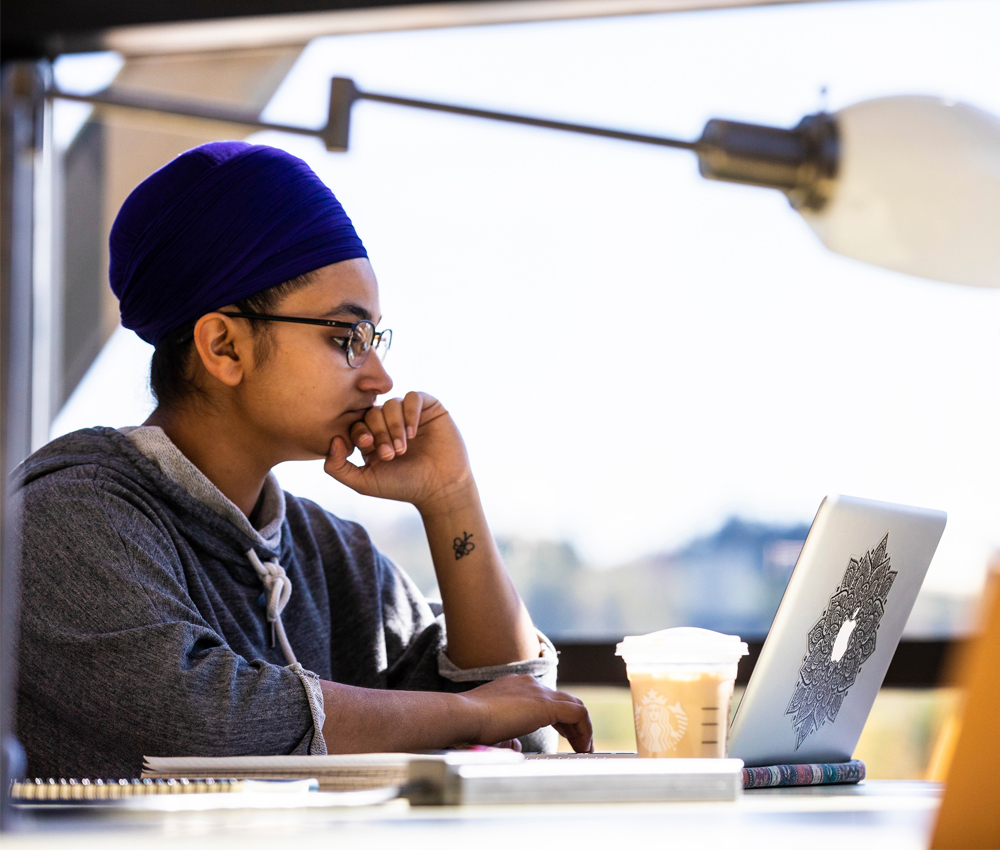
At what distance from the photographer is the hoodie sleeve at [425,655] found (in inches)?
56.7

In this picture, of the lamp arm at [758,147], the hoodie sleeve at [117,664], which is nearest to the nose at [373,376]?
the hoodie sleeve at [117,664]

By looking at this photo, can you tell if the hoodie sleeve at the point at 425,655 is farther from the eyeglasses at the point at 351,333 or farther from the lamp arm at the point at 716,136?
the lamp arm at the point at 716,136

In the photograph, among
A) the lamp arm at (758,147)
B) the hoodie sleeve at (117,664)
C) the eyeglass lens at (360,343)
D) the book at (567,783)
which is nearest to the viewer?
the book at (567,783)

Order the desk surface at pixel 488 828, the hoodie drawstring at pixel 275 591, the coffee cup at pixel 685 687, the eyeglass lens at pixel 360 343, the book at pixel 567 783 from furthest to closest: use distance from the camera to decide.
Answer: the eyeglass lens at pixel 360 343 < the hoodie drawstring at pixel 275 591 < the coffee cup at pixel 685 687 < the book at pixel 567 783 < the desk surface at pixel 488 828

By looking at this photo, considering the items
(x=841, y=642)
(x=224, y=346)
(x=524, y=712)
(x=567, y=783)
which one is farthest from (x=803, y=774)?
(x=224, y=346)

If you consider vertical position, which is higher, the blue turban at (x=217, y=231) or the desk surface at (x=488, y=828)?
the blue turban at (x=217, y=231)

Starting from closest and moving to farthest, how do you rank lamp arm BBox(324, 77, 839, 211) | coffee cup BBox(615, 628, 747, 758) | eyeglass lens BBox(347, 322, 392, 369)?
lamp arm BBox(324, 77, 839, 211) < coffee cup BBox(615, 628, 747, 758) < eyeglass lens BBox(347, 322, 392, 369)

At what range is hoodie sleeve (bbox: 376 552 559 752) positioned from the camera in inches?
56.7

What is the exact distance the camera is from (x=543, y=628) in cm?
247

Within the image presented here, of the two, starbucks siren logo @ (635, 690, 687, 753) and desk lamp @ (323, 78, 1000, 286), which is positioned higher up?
desk lamp @ (323, 78, 1000, 286)

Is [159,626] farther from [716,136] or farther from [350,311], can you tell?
[716,136]

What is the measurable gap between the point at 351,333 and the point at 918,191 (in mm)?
844

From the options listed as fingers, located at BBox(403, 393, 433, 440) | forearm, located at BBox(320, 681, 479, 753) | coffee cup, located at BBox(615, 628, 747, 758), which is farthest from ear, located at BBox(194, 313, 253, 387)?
coffee cup, located at BBox(615, 628, 747, 758)

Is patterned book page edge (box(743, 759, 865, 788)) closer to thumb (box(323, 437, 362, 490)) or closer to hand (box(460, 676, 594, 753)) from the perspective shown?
hand (box(460, 676, 594, 753))
